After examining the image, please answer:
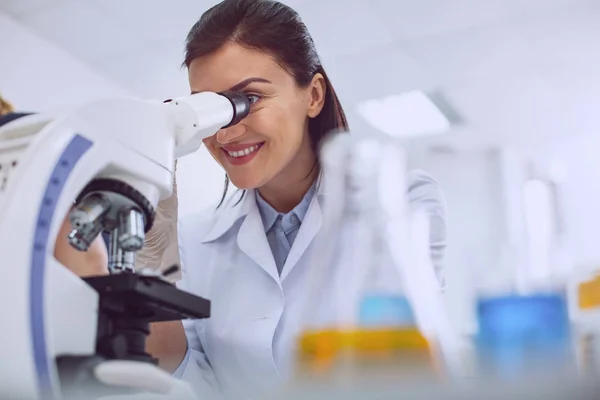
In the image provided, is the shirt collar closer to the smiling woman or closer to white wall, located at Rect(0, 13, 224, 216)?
the smiling woman

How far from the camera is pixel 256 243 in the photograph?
145cm

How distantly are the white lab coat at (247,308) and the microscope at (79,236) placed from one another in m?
0.56

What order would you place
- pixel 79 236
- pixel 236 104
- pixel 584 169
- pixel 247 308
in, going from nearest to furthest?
pixel 79 236 < pixel 236 104 < pixel 247 308 < pixel 584 169

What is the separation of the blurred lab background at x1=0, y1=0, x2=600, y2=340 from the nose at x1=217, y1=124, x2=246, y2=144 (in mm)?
908

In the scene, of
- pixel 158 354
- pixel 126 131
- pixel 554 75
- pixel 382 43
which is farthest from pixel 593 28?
pixel 126 131

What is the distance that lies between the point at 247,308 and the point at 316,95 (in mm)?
643

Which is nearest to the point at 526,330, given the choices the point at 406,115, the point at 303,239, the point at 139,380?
the point at 139,380

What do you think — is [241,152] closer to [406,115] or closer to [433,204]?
[433,204]

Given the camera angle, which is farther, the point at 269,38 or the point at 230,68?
the point at 269,38

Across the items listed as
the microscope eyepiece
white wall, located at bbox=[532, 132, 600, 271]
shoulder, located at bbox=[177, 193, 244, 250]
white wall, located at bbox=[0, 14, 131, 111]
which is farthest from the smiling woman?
white wall, located at bbox=[0, 14, 131, 111]

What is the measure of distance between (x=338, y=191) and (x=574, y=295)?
272 mm

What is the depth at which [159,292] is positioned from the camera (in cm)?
69

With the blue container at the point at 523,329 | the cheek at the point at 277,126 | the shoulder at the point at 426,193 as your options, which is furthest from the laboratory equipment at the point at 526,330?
the cheek at the point at 277,126

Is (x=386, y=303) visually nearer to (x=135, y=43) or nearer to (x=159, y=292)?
(x=159, y=292)
